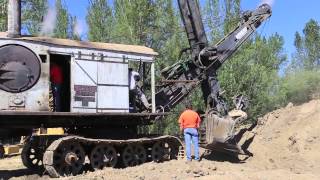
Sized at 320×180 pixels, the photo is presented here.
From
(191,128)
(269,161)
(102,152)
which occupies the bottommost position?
(269,161)

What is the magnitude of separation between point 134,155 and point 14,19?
4751 millimetres

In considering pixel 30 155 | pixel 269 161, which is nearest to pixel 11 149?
pixel 30 155

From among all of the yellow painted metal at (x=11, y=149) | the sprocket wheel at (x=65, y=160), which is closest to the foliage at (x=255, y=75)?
the yellow painted metal at (x=11, y=149)

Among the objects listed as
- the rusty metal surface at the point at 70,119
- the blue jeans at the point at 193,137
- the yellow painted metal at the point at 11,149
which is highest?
the rusty metal surface at the point at 70,119

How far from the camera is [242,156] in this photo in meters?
17.6

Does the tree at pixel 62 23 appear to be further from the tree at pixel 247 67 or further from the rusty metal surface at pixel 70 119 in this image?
the rusty metal surface at pixel 70 119

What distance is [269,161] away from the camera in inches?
673

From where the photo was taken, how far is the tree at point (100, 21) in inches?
1252

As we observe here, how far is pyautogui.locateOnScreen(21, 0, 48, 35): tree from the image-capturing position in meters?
31.5

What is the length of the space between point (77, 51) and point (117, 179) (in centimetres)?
354

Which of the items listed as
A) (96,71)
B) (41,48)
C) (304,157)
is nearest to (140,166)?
(96,71)

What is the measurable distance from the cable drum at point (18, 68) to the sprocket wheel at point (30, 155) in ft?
8.35

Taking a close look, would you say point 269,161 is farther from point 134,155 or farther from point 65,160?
point 65,160

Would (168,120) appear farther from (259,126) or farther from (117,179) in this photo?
(117,179)
